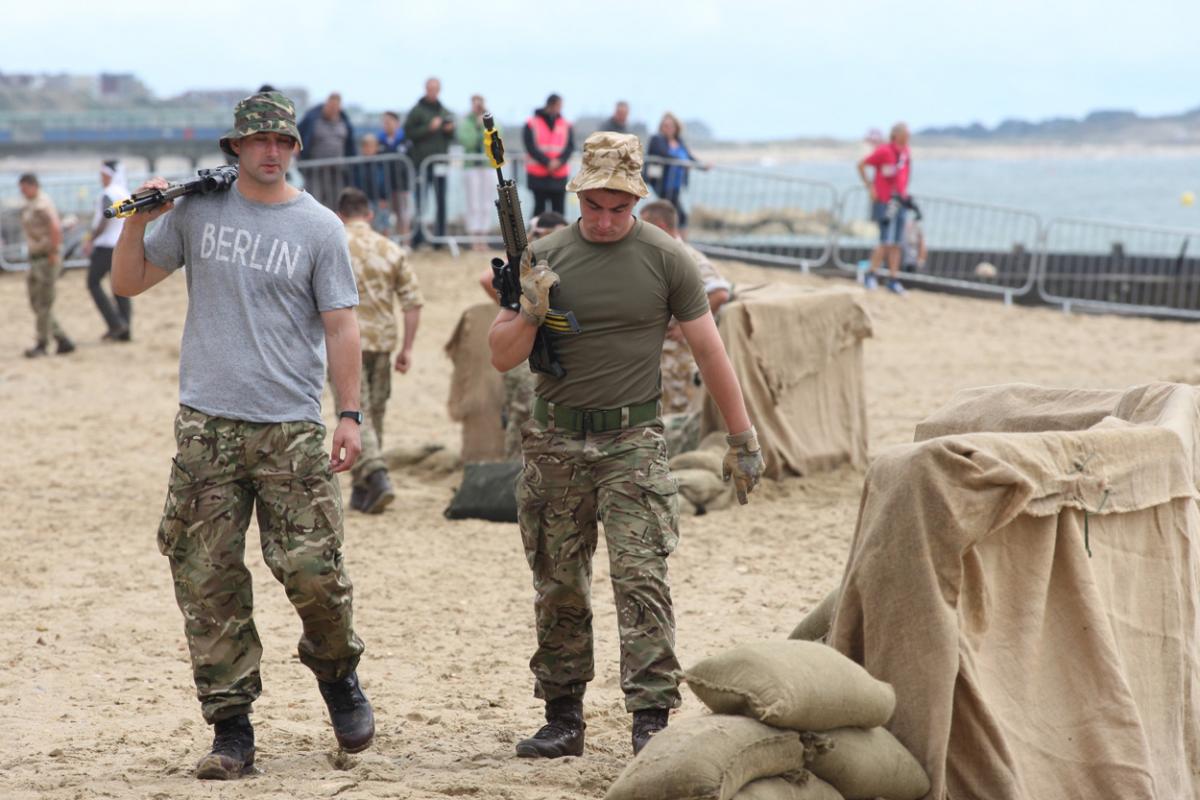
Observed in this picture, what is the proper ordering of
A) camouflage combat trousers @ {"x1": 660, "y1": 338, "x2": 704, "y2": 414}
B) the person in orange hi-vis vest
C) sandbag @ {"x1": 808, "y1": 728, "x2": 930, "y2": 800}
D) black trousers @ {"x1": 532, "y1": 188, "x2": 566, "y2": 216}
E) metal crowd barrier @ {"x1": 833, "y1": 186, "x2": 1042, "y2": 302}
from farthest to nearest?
metal crowd barrier @ {"x1": 833, "y1": 186, "x2": 1042, "y2": 302}
black trousers @ {"x1": 532, "y1": 188, "x2": 566, "y2": 216}
the person in orange hi-vis vest
camouflage combat trousers @ {"x1": 660, "y1": 338, "x2": 704, "y2": 414}
sandbag @ {"x1": 808, "y1": 728, "x2": 930, "y2": 800}

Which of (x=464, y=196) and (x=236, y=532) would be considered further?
(x=464, y=196)

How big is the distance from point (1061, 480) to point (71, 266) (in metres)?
18.2

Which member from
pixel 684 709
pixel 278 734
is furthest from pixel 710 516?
pixel 278 734

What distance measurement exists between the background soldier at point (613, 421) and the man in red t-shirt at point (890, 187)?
14037 mm

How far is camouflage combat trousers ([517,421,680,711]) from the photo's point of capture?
4922 mm

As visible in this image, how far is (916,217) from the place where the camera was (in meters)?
19.6

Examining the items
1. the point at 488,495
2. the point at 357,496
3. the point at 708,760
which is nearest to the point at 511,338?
the point at 708,760

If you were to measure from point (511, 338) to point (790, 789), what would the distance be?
5.56 feet

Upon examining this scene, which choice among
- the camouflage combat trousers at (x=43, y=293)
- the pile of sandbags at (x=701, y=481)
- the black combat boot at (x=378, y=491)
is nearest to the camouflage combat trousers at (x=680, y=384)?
the pile of sandbags at (x=701, y=481)

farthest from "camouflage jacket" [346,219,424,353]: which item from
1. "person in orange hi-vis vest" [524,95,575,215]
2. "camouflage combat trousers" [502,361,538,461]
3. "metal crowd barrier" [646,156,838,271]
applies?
"metal crowd barrier" [646,156,838,271]

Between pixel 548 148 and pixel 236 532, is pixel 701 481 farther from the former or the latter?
pixel 548 148

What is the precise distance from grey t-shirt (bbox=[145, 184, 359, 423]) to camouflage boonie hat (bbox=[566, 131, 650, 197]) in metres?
0.83

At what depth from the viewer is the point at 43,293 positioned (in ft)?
51.9

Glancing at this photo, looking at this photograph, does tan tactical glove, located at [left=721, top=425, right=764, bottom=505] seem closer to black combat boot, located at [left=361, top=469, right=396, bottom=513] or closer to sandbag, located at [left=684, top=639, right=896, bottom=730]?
sandbag, located at [left=684, top=639, right=896, bottom=730]
